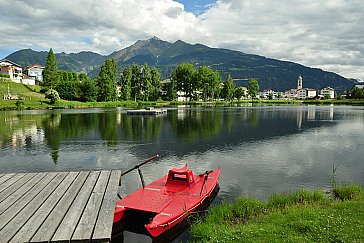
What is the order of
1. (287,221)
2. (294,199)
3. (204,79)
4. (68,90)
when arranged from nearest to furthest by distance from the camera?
1. (287,221)
2. (294,199)
3. (68,90)
4. (204,79)

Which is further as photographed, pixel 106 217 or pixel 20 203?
pixel 20 203

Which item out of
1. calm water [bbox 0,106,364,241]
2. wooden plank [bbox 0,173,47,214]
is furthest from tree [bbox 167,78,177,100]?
wooden plank [bbox 0,173,47,214]

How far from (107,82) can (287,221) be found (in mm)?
122268

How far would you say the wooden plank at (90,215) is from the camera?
6398mm

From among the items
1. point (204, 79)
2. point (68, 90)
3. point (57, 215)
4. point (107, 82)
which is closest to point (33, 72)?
point (68, 90)

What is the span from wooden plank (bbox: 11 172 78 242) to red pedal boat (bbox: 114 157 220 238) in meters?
2.19

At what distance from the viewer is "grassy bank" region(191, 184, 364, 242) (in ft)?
28.5

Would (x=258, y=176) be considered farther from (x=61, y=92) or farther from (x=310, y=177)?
(x=61, y=92)

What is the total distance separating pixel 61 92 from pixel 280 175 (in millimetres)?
122629

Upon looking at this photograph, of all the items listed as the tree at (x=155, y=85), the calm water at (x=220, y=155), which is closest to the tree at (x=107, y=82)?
the tree at (x=155, y=85)

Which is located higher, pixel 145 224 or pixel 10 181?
pixel 10 181

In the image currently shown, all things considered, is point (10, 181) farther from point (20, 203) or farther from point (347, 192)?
point (347, 192)

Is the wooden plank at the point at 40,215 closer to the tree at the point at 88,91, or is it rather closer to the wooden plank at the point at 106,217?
the wooden plank at the point at 106,217

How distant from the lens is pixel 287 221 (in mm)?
9969
